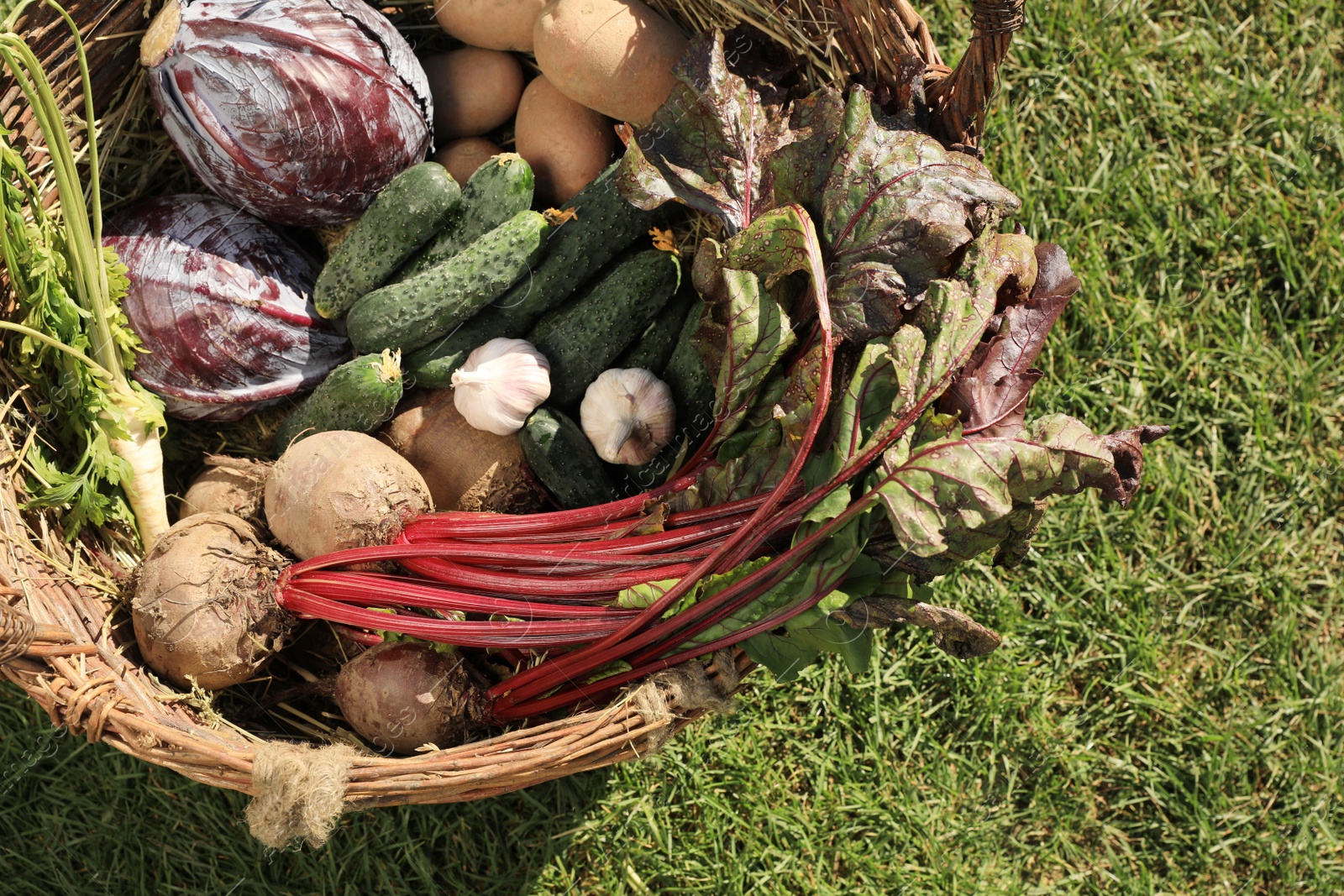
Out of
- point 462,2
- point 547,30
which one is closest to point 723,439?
point 547,30

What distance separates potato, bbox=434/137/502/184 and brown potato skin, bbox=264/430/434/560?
2.29ft

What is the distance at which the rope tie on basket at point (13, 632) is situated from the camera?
166cm

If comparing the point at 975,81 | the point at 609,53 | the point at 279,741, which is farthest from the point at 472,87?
the point at 279,741

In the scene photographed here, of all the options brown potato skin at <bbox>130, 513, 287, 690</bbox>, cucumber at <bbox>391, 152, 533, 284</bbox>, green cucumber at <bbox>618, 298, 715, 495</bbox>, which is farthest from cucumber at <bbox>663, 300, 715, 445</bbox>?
brown potato skin at <bbox>130, 513, 287, 690</bbox>

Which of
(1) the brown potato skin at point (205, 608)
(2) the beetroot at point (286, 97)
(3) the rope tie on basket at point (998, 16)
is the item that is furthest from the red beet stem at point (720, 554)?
(2) the beetroot at point (286, 97)

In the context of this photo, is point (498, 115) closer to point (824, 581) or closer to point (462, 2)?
point (462, 2)

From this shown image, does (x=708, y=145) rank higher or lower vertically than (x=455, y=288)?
higher

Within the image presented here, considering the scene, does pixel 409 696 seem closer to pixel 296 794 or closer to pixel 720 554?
pixel 296 794

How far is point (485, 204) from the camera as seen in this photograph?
2.22 metres

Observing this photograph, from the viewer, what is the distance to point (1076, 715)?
2.64m

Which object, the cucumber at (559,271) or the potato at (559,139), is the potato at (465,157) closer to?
the potato at (559,139)

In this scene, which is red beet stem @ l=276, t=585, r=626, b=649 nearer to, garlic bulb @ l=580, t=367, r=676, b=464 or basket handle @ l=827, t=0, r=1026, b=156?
garlic bulb @ l=580, t=367, r=676, b=464

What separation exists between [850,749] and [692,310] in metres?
1.23

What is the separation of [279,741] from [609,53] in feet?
5.15
